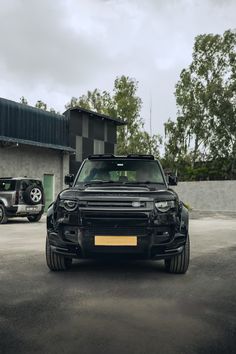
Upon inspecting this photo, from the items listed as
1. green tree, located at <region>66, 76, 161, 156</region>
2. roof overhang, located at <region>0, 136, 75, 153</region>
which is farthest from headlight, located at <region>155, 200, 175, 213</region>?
green tree, located at <region>66, 76, 161, 156</region>

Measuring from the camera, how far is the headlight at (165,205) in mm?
5172

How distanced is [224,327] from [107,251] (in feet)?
6.44

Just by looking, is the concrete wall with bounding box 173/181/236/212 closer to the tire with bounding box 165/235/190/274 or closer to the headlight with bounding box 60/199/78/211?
the tire with bounding box 165/235/190/274

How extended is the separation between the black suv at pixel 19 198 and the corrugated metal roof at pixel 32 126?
5.39 m

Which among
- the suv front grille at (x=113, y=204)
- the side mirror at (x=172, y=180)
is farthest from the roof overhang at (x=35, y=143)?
the suv front grille at (x=113, y=204)

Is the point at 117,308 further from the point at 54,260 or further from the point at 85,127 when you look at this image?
the point at 85,127

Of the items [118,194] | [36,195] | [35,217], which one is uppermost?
[118,194]

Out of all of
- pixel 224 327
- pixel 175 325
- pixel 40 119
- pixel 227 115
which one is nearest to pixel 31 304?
pixel 175 325

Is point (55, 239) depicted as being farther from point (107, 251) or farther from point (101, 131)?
point (101, 131)

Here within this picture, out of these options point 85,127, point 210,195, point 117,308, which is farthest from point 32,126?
point 117,308

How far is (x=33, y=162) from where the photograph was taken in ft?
71.6

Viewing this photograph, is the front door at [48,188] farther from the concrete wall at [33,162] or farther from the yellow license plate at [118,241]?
the yellow license plate at [118,241]

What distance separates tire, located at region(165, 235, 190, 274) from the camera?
5.56 m

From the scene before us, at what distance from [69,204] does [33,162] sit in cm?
1711
